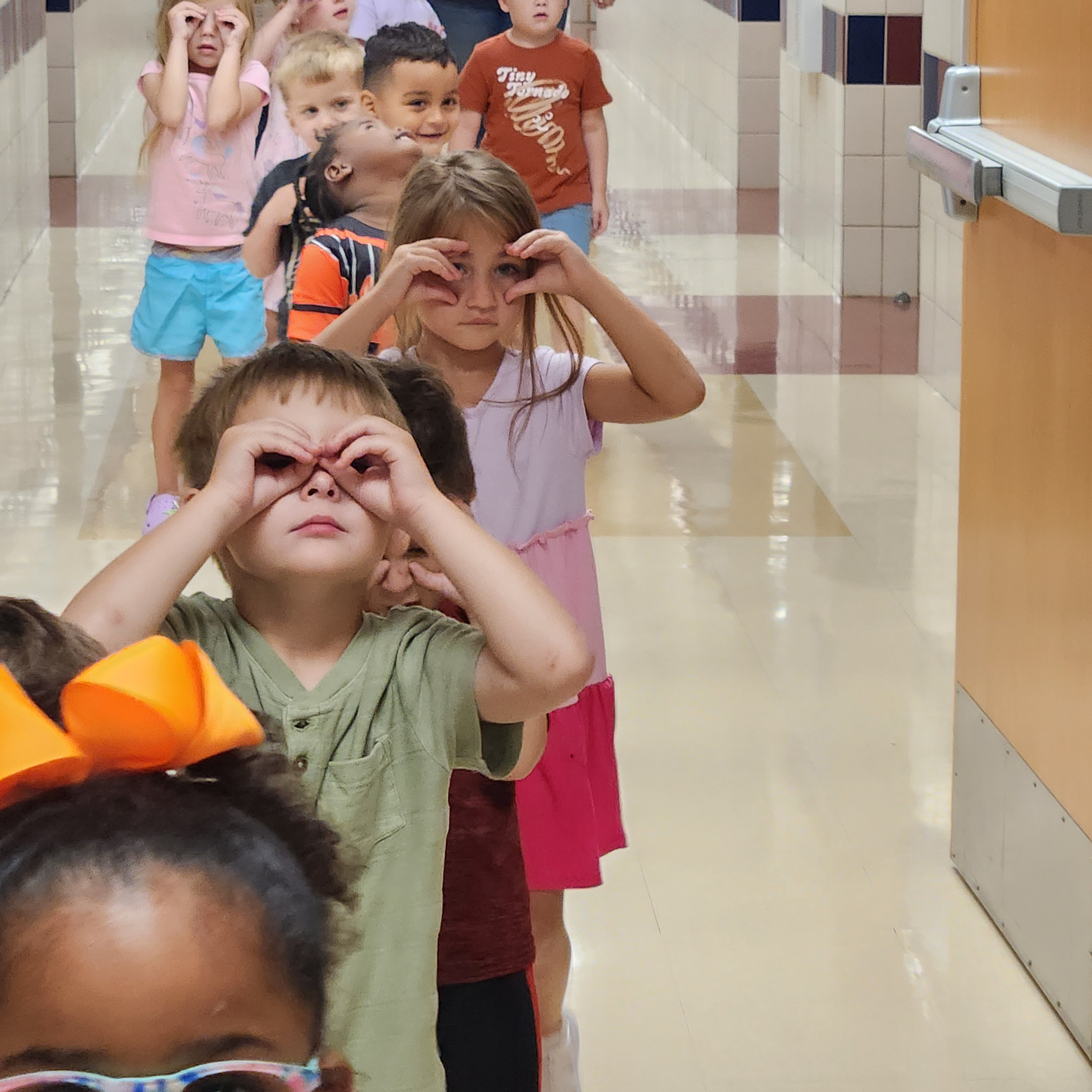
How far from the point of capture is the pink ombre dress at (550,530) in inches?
96.3

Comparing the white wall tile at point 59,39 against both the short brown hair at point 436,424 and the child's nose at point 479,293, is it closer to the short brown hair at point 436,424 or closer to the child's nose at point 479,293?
the child's nose at point 479,293

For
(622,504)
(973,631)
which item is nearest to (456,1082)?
(973,631)

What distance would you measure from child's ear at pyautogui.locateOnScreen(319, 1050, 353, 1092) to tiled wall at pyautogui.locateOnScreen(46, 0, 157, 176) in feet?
31.9

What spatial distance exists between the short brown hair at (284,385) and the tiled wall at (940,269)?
17.2 ft

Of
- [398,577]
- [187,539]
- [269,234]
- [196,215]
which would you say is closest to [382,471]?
[187,539]

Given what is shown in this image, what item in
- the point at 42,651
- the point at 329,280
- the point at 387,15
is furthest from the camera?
the point at 387,15

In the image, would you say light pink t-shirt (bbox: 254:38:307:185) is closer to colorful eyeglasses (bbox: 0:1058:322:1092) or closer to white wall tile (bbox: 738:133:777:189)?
colorful eyeglasses (bbox: 0:1058:322:1092)

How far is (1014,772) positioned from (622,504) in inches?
107

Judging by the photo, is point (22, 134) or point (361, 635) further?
point (22, 134)

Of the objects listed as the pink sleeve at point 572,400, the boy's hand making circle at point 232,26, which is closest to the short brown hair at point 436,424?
the pink sleeve at point 572,400

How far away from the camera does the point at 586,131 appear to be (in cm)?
632

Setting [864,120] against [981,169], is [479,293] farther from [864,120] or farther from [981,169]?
[864,120]

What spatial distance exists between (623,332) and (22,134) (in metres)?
7.80

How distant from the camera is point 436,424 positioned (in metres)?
1.87
